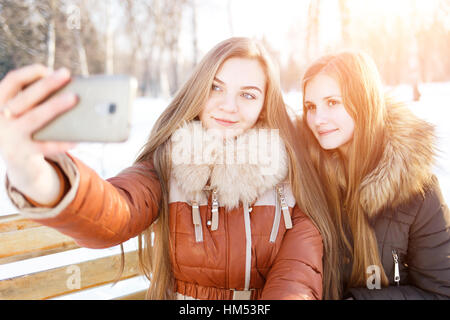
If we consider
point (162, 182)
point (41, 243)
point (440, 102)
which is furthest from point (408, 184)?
point (440, 102)

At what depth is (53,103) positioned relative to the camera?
2.38 ft

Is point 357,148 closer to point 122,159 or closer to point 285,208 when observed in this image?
point 285,208

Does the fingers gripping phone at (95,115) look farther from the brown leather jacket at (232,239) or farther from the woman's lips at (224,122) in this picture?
the woman's lips at (224,122)

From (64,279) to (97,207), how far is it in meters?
1.21

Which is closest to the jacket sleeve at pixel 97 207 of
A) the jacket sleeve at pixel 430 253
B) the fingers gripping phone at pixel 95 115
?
the fingers gripping phone at pixel 95 115

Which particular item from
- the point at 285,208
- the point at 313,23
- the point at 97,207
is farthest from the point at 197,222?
the point at 313,23

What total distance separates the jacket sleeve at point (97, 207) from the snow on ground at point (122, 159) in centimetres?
19

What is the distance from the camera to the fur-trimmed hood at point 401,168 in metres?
1.54

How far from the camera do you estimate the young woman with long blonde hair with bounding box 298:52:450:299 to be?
1.55m

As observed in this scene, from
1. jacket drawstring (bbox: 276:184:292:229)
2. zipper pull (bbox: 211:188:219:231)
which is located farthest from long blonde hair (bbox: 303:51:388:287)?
zipper pull (bbox: 211:188:219:231)

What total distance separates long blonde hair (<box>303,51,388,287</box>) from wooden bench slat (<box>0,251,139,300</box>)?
143 centimetres

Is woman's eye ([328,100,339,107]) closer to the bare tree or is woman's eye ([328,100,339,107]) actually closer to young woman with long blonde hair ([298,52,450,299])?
young woman with long blonde hair ([298,52,450,299])

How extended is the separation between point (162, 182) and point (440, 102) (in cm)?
1102

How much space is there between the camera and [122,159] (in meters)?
5.77
